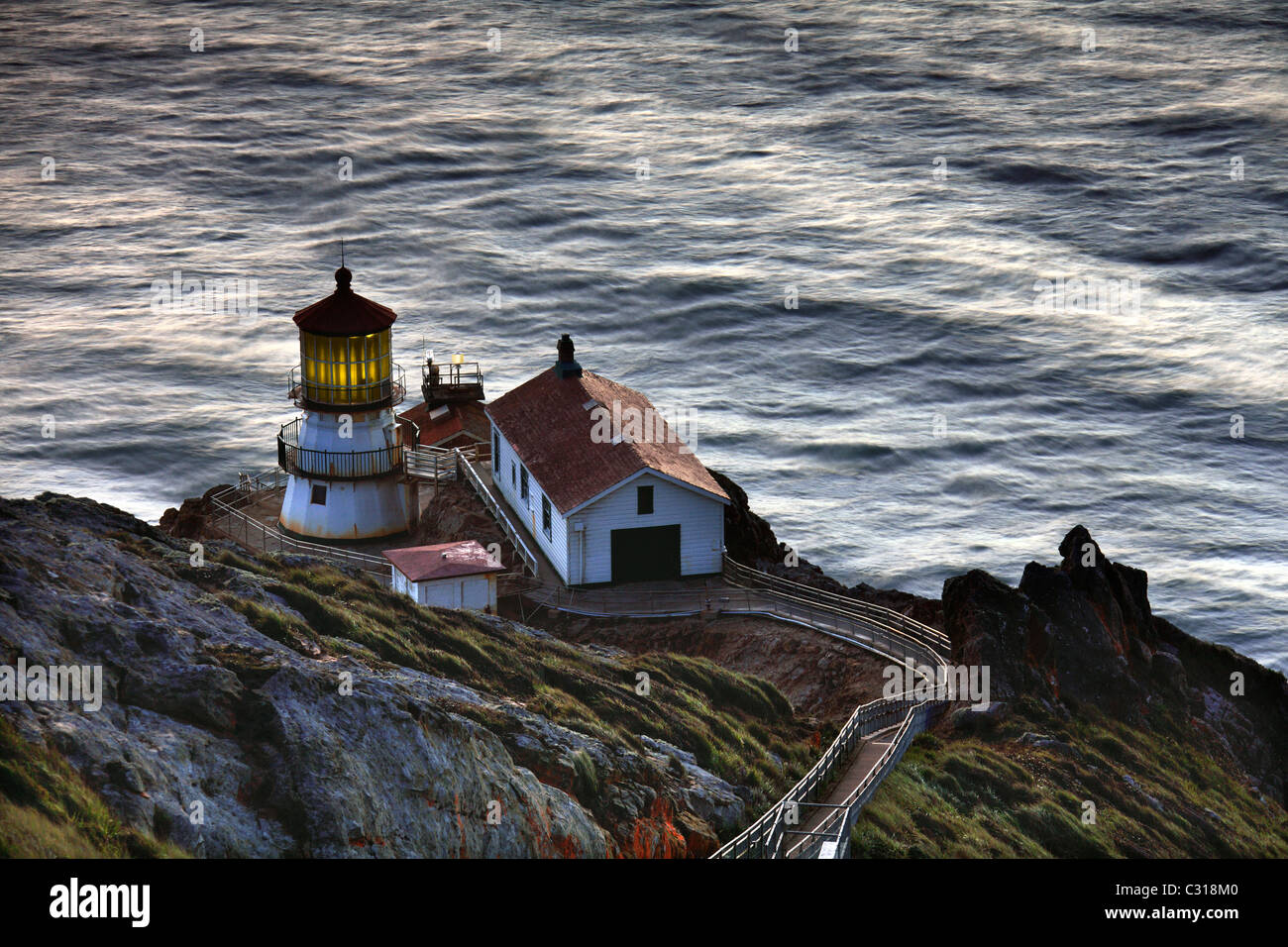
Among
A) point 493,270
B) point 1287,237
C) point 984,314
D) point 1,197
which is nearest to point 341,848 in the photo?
point 984,314

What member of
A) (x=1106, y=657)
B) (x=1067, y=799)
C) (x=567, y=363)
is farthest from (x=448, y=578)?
(x=1106, y=657)

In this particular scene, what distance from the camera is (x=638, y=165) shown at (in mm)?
137875

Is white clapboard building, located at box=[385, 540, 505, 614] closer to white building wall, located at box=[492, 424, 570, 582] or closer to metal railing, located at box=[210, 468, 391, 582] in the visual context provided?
metal railing, located at box=[210, 468, 391, 582]

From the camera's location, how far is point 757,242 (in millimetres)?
121375

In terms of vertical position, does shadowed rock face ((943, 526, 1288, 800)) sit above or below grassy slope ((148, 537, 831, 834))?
below

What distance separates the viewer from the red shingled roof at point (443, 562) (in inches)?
1505

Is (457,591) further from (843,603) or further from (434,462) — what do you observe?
(434,462)

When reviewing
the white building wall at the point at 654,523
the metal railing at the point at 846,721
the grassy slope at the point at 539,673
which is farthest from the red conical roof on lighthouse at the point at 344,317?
the grassy slope at the point at 539,673

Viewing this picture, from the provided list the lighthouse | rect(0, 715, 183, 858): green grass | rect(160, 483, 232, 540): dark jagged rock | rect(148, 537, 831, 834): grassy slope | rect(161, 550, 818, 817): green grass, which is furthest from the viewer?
rect(160, 483, 232, 540): dark jagged rock

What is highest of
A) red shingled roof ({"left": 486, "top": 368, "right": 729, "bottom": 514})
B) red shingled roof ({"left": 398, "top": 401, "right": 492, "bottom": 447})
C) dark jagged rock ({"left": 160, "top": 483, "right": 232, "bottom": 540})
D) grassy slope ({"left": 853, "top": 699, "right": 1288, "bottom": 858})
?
red shingled roof ({"left": 486, "top": 368, "right": 729, "bottom": 514})

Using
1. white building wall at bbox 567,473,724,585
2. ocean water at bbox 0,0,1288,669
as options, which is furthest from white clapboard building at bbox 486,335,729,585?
ocean water at bbox 0,0,1288,669

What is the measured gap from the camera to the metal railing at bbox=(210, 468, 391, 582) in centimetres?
4169

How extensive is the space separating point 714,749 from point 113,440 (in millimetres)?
68470

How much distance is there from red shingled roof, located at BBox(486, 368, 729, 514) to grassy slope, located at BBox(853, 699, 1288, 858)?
10.5 metres
